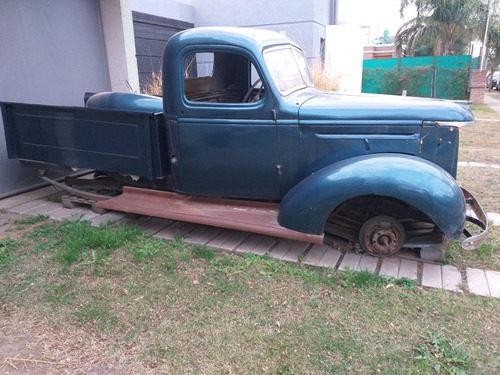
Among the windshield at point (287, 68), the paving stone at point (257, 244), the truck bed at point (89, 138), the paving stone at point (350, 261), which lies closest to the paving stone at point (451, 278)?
the paving stone at point (350, 261)

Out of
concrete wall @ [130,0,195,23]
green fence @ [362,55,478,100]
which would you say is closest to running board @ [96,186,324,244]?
concrete wall @ [130,0,195,23]

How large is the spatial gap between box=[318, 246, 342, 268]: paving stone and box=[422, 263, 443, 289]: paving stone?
70 cm

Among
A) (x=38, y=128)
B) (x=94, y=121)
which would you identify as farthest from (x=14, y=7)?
(x=94, y=121)

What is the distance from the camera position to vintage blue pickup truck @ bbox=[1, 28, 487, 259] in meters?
3.25

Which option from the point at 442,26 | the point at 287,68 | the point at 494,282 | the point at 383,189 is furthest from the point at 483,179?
the point at 442,26

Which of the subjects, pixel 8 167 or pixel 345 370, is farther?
pixel 8 167

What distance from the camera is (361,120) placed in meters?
3.42

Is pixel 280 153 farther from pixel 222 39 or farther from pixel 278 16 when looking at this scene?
pixel 278 16

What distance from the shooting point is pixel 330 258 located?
3562 mm

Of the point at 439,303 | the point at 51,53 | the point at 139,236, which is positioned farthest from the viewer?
the point at 51,53

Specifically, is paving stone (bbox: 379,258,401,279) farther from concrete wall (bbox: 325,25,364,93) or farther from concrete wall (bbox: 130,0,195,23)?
concrete wall (bbox: 325,25,364,93)

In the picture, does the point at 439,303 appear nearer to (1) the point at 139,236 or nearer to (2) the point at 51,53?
(1) the point at 139,236

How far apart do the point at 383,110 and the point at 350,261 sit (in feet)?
4.33

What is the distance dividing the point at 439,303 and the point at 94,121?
11.9 ft
